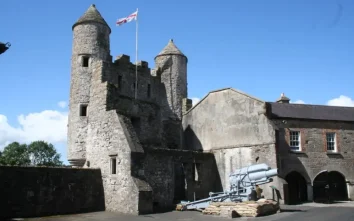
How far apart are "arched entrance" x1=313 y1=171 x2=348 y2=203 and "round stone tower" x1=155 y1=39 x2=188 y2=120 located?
12662 mm

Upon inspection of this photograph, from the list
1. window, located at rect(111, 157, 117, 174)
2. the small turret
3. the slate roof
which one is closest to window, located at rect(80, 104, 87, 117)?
window, located at rect(111, 157, 117, 174)

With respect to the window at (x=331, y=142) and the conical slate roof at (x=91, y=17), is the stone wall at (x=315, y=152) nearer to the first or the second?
the window at (x=331, y=142)

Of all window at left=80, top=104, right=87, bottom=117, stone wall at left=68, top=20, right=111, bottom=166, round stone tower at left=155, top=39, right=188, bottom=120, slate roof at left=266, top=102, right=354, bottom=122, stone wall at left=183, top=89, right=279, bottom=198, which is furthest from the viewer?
round stone tower at left=155, top=39, right=188, bottom=120

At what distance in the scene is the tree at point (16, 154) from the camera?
58875mm

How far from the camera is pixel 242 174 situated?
20031mm

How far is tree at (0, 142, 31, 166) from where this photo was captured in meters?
58.9

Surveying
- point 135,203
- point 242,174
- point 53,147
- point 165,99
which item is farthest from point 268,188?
point 53,147

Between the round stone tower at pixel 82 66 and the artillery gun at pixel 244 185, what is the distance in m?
8.75

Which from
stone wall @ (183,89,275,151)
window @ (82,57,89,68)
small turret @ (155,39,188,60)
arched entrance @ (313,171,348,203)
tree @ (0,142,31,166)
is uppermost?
small turret @ (155,39,188,60)

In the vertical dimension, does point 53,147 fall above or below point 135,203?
above

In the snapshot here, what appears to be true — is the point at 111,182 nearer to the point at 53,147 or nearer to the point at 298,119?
the point at 298,119

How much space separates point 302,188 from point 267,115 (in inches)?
275

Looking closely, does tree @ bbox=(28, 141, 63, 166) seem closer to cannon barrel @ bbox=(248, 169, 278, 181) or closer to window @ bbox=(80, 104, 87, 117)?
window @ bbox=(80, 104, 87, 117)

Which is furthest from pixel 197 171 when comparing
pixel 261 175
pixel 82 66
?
pixel 82 66
